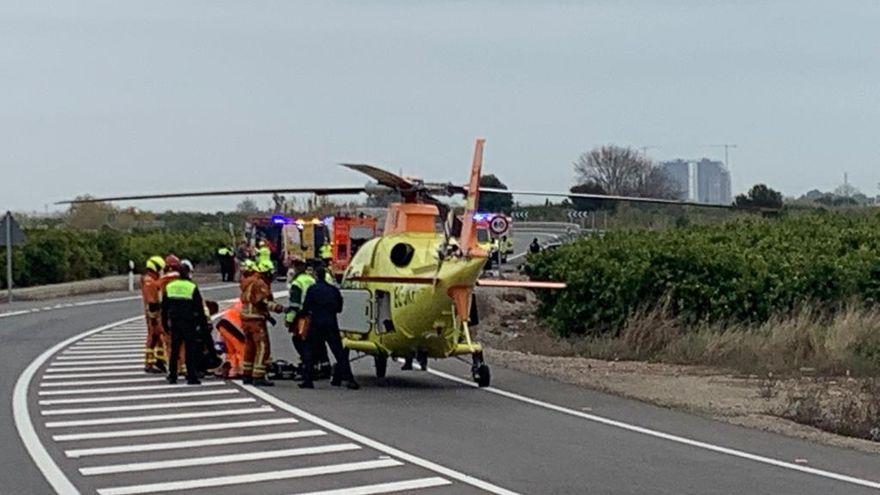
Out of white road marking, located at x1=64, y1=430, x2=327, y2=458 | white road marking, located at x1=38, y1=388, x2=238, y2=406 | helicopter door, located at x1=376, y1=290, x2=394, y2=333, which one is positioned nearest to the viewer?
white road marking, located at x1=64, y1=430, x2=327, y2=458

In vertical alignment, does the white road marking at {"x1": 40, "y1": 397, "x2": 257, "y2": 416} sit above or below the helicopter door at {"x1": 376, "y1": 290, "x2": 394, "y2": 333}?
below

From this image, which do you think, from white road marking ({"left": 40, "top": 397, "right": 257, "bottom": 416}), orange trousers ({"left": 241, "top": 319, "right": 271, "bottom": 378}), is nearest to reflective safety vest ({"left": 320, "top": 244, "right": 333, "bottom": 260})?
orange trousers ({"left": 241, "top": 319, "right": 271, "bottom": 378})

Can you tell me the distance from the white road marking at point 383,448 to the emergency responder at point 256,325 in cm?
101

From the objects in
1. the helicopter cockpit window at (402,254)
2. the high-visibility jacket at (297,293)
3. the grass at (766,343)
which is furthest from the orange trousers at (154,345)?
the grass at (766,343)

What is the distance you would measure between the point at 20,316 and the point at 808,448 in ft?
85.0

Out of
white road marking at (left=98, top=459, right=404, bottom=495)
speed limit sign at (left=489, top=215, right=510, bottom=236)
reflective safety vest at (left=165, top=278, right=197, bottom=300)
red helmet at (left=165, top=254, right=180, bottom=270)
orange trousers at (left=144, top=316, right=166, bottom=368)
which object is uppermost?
speed limit sign at (left=489, top=215, right=510, bottom=236)

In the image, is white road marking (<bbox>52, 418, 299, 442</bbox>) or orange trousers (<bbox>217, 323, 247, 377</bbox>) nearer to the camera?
white road marking (<bbox>52, 418, 299, 442</bbox>)

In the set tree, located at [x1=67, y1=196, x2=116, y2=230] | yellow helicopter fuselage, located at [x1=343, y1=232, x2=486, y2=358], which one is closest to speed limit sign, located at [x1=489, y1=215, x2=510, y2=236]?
yellow helicopter fuselage, located at [x1=343, y1=232, x2=486, y2=358]

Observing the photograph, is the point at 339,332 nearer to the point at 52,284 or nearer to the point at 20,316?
the point at 20,316

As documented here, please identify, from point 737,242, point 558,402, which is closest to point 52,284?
point 737,242

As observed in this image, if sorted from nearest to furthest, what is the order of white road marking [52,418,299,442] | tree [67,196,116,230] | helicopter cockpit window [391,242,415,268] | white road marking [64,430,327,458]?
white road marking [64,430,327,458], white road marking [52,418,299,442], helicopter cockpit window [391,242,415,268], tree [67,196,116,230]

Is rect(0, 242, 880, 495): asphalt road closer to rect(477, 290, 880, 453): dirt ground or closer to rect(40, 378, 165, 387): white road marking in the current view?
rect(40, 378, 165, 387): white road marking

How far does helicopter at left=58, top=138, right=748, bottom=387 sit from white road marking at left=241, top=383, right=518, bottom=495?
1.90 metres

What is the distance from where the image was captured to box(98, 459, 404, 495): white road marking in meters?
11.8
